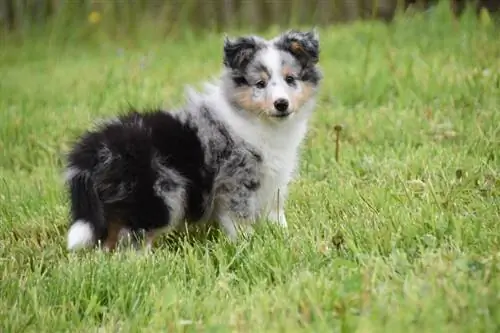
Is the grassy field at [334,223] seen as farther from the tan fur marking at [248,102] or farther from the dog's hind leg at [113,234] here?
the tan fur marking at [248,102]

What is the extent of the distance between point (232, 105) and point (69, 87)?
4649 mm

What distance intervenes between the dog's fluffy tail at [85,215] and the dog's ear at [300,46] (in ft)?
4.64

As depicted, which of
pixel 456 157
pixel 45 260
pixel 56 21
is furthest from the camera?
pixel 56 21

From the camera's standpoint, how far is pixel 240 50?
4.86m

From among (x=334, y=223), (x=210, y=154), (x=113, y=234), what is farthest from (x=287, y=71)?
(x=113, y=234)

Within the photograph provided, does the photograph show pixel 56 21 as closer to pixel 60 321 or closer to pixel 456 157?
pixel 456 157

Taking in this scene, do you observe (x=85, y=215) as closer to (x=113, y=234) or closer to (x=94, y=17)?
(x=113, y=234)

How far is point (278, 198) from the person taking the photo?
182 inches

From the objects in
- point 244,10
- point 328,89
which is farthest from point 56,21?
point 328,89

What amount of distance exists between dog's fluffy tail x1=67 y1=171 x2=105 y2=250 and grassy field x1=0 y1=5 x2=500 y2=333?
120mm

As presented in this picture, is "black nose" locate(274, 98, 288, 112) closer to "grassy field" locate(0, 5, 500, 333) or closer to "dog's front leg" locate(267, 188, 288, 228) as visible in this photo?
"dog's front leg" locate(267, 188, 288, 228)

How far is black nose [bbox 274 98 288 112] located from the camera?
463 centimetres

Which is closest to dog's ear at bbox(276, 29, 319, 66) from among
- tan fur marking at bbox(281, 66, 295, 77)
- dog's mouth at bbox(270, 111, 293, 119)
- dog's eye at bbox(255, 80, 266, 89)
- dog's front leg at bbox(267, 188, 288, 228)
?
tan fur marking at bbox(281, 66, 295, 77)

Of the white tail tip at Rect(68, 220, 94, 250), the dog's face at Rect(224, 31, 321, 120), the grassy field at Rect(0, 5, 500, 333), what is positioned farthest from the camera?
the dog's face at Rect(224, 31, 321, 120)
